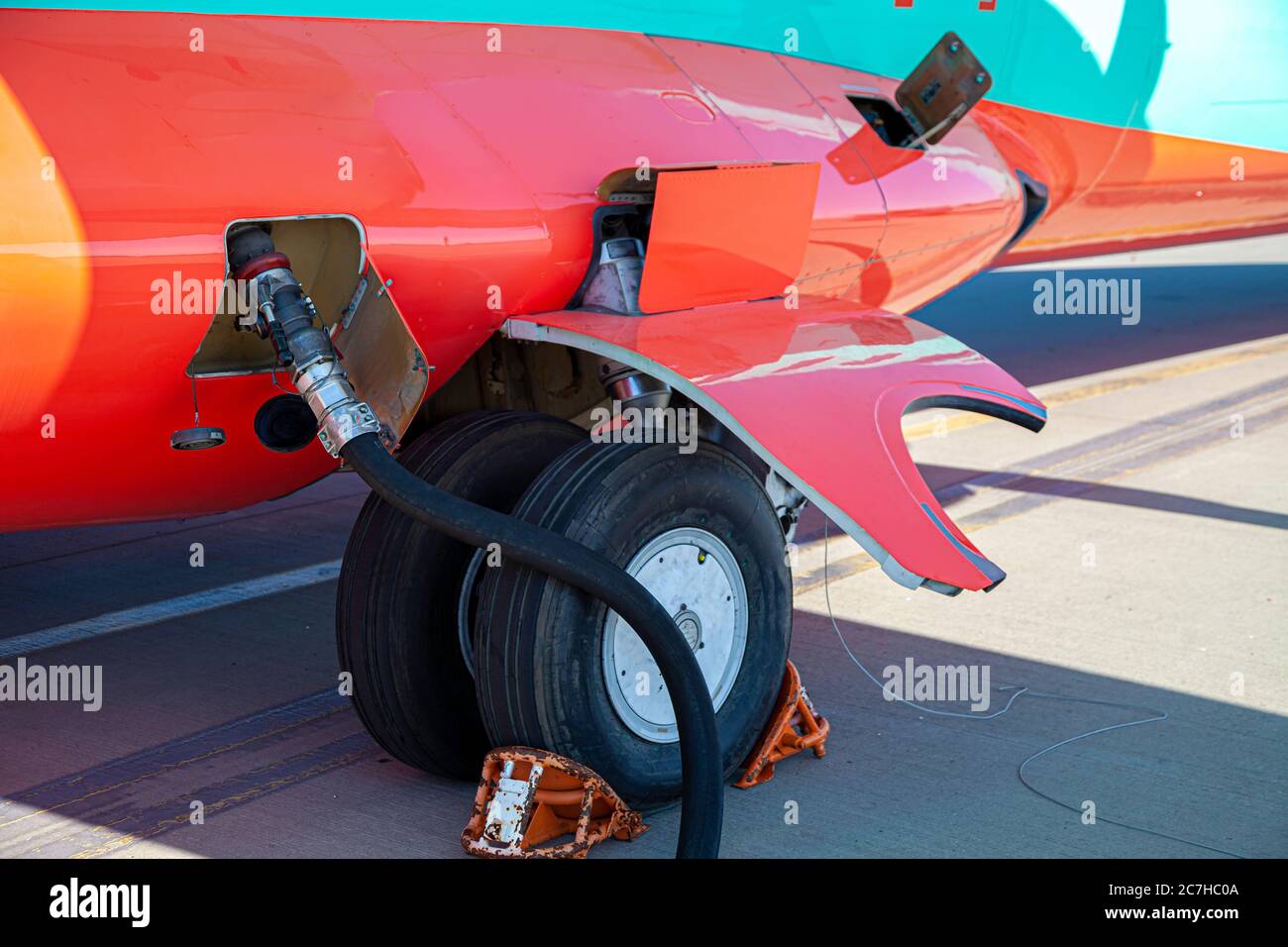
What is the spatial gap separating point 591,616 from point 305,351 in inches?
36.4

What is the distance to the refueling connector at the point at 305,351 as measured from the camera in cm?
325

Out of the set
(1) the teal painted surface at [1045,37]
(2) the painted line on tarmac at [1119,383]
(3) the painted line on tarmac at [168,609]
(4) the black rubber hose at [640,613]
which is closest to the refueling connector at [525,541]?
(4) the black rubber hose at [640,613]

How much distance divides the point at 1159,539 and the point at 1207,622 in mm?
1038

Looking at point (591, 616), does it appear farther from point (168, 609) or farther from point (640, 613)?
point (168, 609)

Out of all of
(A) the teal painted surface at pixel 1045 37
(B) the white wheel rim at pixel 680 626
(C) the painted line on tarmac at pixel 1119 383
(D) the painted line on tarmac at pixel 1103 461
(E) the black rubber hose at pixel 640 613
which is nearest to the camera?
(E) the black rubber hose at pixel 640 613

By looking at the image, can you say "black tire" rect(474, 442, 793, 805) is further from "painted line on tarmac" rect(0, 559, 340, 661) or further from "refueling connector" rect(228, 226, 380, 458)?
"painted line on tarmac" rect(0, 559, 340, 661)

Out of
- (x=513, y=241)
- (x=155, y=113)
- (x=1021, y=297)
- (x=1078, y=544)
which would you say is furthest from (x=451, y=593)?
(x=1021, y=297)

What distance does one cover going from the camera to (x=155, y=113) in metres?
3.26

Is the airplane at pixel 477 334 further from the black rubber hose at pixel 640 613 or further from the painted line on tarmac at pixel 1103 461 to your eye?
the painted line on tarmac at pixel 1103 461

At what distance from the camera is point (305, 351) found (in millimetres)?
3256

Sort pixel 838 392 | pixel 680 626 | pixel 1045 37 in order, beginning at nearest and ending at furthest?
pixel 838 392
pixel 680 626
pixel 1045 37

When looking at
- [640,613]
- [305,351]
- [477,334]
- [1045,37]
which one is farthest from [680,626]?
[1045,37]

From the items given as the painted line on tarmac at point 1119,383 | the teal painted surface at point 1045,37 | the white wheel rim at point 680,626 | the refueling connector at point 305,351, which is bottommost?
the white wheel rim at point 680,626
